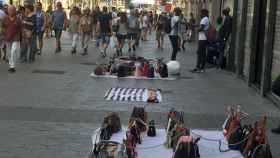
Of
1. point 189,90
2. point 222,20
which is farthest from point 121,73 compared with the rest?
point 222,20

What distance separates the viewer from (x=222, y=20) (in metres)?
18.4

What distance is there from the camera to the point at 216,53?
18719mm

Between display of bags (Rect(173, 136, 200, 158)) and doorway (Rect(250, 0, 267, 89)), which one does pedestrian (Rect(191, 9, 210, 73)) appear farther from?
display of bags (Rect(173, 136, 200, 158))

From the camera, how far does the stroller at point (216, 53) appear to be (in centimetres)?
1822

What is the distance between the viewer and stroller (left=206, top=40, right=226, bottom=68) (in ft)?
59.8

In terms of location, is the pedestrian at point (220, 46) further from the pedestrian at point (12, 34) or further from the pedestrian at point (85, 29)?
the pedestrian at point (12, 34)

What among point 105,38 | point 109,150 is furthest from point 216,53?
point 109,150

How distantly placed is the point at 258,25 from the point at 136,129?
7.90 meters

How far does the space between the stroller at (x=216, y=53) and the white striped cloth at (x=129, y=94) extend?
582 centimetres

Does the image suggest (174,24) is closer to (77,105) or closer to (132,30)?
(132,30)

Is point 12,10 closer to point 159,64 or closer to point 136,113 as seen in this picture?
point 159,64

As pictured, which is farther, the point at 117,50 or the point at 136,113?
the point at 117,50

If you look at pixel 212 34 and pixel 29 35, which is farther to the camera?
pixel 212 34

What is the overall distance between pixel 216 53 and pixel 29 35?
5.71m
